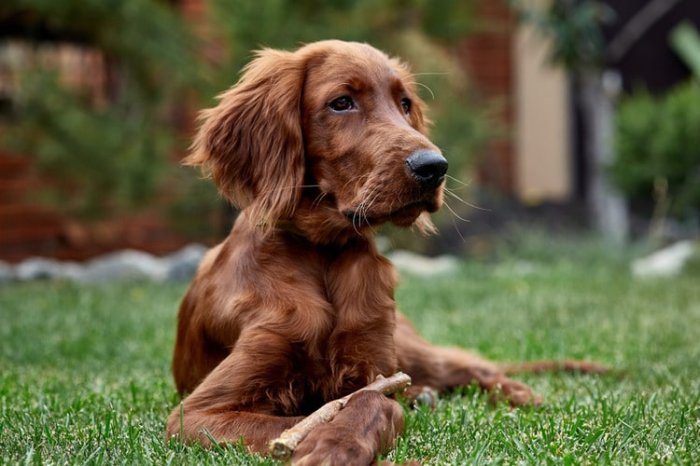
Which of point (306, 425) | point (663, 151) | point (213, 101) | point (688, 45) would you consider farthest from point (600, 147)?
point (306, 425)

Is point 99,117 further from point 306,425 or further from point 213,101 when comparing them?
point 306,425

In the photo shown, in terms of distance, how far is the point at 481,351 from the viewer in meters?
4.74

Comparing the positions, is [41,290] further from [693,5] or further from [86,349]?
[693,5]

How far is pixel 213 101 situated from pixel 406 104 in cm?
533

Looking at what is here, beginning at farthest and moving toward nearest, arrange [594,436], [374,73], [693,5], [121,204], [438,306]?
[693,5]
[121,204]
[438,306]
[374,73]
[594,436]

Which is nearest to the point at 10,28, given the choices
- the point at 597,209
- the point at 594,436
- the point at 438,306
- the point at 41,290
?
the point at 41,290

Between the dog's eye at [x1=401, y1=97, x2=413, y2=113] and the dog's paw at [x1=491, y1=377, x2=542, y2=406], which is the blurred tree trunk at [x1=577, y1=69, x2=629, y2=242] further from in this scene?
the dog's eye at [x1=401, y1=97, x2=413, y2=113]

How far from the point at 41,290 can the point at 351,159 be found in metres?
4.95

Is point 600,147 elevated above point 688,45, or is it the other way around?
point 688,45

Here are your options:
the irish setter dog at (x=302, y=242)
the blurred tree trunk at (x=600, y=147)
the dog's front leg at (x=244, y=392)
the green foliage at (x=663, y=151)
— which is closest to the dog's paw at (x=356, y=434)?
the irish setter dog at (x=302, y=242)

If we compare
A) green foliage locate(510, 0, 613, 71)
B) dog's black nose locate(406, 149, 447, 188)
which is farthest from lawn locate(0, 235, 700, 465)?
green foliage locate(510, 0, 613, 71)

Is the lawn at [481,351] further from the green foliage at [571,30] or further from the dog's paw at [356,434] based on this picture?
the green foliage at [571,30]

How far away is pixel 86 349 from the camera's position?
4.82 metres

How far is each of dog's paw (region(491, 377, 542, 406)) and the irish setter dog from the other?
623 millimetres
